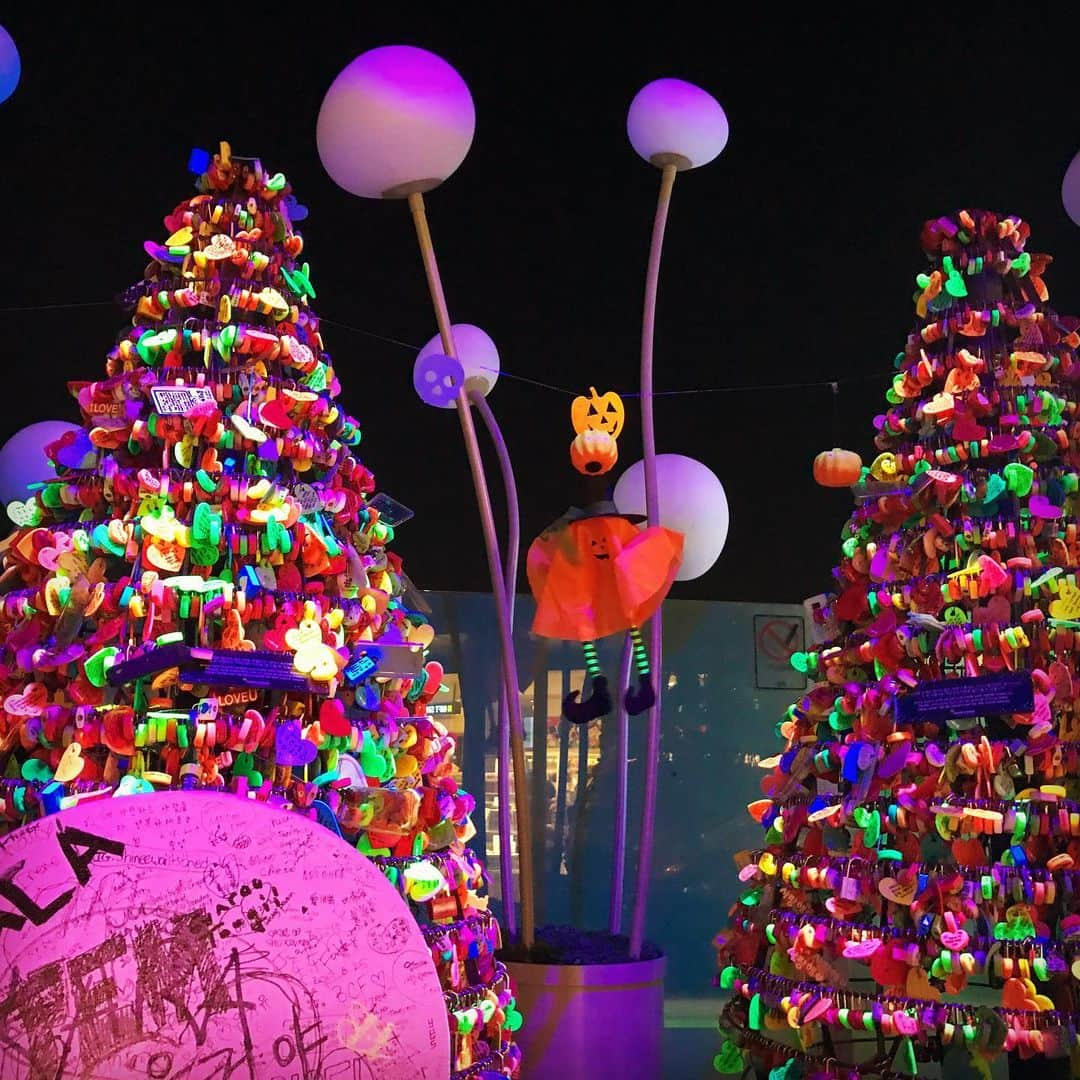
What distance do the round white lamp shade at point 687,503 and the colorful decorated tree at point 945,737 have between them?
88 centimetres

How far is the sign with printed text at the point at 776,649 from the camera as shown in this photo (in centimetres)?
528

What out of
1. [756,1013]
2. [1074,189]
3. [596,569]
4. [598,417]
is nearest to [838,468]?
[598,417]

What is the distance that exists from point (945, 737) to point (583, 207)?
2697 mm

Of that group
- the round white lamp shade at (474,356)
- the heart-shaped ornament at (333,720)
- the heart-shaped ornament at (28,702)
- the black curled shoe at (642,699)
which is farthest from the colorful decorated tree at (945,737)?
the heart-shaped ornament at (28,702)

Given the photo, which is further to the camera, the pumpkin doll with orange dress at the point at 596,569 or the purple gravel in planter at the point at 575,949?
the purple gravel in planter at the point at 575,949

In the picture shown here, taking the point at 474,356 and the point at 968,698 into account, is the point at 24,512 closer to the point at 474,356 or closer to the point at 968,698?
the point at 474,356

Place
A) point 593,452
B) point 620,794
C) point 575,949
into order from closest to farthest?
point 593,452
point 575,949
point 620,794

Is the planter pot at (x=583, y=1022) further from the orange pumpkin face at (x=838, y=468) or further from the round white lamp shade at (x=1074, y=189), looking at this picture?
the round white lamp shade at (x=1074, y=189)

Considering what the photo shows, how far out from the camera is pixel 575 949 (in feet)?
12.6

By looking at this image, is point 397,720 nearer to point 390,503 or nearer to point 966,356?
point 390,503

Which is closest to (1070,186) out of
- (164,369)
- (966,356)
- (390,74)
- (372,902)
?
(966,356)

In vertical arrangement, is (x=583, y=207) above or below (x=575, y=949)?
above

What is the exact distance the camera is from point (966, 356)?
2.90 meters

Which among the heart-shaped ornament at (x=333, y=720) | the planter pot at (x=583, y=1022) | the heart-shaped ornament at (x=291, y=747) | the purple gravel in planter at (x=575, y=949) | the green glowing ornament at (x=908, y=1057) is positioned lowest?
the planter pot at (x=583, y=1022)
